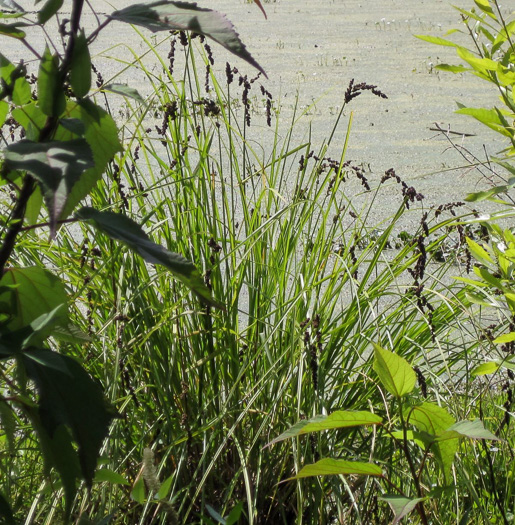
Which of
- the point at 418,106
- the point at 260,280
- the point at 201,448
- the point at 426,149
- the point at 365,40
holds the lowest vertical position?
→ the point at 201,448

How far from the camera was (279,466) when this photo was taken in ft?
3.82

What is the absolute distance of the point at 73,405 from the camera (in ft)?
1.42

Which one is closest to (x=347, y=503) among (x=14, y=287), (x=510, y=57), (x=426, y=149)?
(x=510, y=57)

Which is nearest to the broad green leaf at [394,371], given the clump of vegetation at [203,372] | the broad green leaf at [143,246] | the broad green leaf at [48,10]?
the clump of vegetation at [203,372]

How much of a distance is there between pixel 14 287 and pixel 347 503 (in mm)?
828

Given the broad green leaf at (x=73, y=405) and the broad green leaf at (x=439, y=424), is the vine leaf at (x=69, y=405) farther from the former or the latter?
the broad green leaf at (x=439, y=424)

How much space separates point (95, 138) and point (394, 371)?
1.10ft

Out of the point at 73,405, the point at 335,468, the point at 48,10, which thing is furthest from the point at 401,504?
the point at 48,10

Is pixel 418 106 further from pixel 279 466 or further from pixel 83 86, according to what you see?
pixel 83 86

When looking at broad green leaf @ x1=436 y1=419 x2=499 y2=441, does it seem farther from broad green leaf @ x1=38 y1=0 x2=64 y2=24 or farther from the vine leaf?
broad green leaf @ x1=38 y1=0 x2=64 y2=24

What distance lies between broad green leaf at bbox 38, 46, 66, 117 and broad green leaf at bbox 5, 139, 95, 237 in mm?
28

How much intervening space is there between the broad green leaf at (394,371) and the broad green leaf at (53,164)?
349 millimetres

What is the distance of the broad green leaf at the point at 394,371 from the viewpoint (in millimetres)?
670

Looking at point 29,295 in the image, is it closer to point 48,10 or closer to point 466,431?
point 48,10
